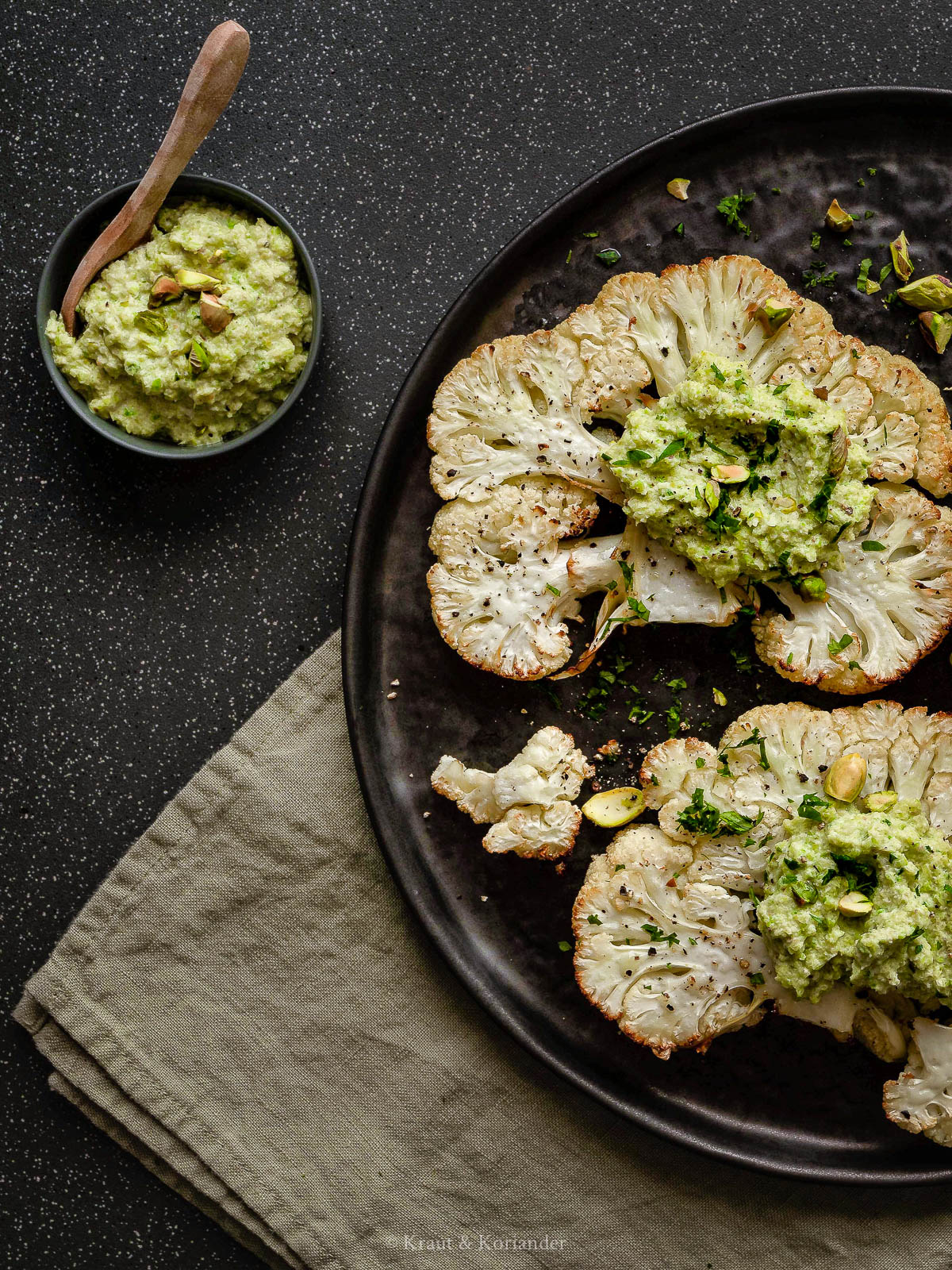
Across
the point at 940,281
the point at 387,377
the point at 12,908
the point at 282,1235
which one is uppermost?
the point at 940,281

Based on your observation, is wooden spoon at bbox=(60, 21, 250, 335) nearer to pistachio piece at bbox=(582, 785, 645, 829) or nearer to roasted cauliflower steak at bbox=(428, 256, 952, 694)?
roasted cauliflower steak at bbox=(428, 256, 952, 694)

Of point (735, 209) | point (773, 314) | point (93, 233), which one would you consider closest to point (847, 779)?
point (773, 314)

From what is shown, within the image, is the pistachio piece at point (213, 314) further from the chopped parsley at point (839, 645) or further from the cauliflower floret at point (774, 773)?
the chopped parsley at point (839, 645)

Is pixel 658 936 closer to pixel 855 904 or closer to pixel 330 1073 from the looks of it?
pixel 855 904

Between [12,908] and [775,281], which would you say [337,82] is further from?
[12,908]

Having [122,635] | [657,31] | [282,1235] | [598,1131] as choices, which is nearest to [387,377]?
[122,635]

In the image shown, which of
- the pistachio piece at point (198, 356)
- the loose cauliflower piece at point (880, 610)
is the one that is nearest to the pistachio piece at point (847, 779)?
the loose cauliflower piece at point (880, 610)

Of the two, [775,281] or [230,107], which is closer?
[775,281]
